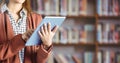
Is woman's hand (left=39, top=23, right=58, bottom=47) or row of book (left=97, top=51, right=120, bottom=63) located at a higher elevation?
woman's hand (left=39, top=23, right=58, bottom=47)

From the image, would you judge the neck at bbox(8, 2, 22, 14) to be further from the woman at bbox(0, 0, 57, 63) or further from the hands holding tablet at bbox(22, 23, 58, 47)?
the hands holding tablet at bbox(22, 23, 58, 47)

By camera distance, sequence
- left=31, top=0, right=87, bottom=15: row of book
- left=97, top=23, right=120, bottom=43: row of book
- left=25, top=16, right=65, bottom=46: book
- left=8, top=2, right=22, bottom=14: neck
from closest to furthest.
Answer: left=25, top=16, right=65, bottom=46: book
left=8, top=2, right=22, bottom=14: neck
left=31, top=0, right=87, bottom=15: row of book
left=97, top=23, right=120, bottom=43: row of book

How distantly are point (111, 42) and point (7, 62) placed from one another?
2107mm

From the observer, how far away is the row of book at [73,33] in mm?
3139

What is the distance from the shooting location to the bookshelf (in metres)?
3.12

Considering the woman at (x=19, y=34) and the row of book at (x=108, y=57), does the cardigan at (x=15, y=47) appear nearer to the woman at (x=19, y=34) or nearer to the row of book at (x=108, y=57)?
the woman at (x=19, y=34)

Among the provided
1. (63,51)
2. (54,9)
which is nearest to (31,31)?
(54,9)

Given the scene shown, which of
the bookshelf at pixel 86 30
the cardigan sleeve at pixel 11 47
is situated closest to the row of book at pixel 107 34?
the bookshelf at pixel 86 30

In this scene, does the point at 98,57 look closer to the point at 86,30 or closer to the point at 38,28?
the point at 86,30

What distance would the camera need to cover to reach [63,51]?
3.34m

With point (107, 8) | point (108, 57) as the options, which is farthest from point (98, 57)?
point (107, 8)

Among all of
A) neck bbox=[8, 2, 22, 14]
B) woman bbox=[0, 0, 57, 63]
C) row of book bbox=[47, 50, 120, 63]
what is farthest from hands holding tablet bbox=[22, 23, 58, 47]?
row of book bbox=[47, 50, 120, 63]

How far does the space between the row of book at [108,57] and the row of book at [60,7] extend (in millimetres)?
526

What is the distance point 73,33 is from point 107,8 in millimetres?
472
